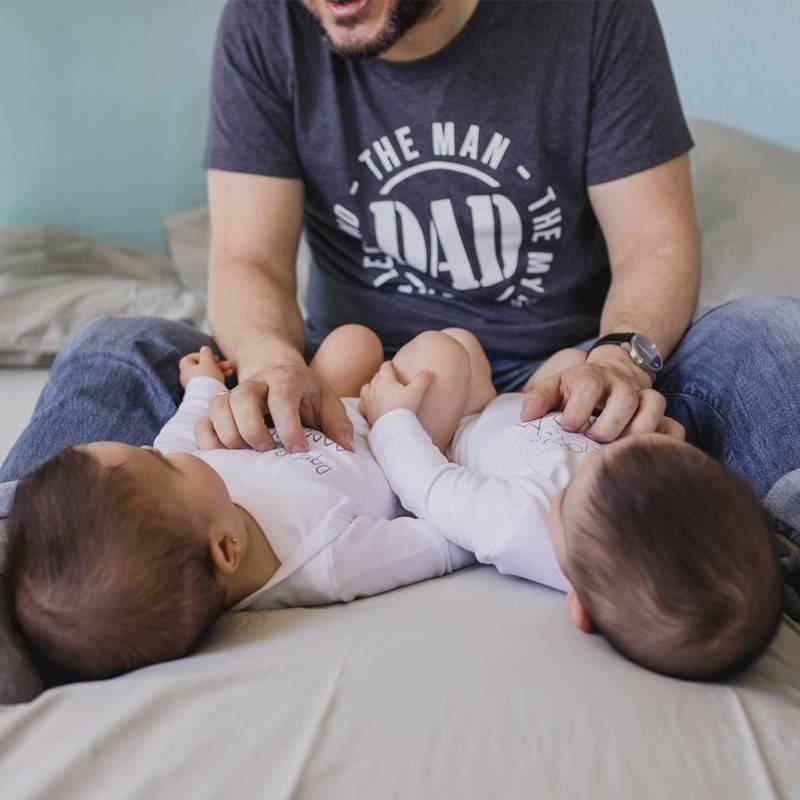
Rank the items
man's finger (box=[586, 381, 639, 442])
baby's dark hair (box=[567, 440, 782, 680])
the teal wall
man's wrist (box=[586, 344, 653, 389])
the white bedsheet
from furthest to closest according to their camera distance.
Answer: the teal wall < man's wrist (box=[586, 344, 653, 389]) < man's finger (box=[586, 381, 639, 442]) < baby's dark hair (box=[567, 440, 782, 680]) < the white bedsheet

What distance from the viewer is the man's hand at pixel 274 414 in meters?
0.93

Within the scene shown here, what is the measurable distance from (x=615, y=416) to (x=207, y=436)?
0.43 meters

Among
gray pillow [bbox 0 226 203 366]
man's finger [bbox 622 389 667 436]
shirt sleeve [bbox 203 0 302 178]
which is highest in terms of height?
shirt sleeve [bbox 203 0 302 178]

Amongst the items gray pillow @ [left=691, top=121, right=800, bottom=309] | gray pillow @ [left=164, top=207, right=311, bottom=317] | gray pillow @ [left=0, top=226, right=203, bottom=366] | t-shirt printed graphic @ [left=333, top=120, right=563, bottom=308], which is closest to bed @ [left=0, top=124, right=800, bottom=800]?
t-shirt printed graphic @ [left=333, top=120, right=563, bottom=308]

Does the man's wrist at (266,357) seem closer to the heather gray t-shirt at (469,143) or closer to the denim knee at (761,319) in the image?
the heather gray t-shirt at (469,143)

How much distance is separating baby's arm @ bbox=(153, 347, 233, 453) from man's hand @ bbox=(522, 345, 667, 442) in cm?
37

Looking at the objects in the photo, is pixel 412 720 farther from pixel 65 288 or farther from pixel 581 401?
A: pixel 65 288

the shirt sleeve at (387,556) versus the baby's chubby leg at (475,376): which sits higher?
the baby's chubby leg at (475,376)

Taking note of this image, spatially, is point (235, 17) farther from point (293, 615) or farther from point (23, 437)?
point (293, 615)

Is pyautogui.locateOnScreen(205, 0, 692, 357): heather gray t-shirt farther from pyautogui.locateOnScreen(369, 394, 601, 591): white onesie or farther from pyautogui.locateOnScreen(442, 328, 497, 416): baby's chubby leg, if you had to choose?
pyautogui.locateOnScreen(369, 394, 601, 591): white onesie

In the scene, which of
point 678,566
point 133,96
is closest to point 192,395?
point 678,566

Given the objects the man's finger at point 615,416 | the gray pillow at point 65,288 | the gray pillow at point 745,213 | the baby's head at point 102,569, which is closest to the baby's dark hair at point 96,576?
the baby's head at point 102,569

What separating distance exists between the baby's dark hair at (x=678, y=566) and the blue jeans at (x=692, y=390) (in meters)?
0.16

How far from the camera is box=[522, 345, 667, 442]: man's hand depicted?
923 millimetres
